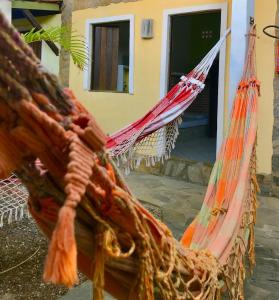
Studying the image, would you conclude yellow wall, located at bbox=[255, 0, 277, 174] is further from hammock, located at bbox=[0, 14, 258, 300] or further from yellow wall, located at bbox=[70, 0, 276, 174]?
hammock, located at bbox=[0, 14, 258, 300]

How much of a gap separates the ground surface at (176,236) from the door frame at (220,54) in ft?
2.46

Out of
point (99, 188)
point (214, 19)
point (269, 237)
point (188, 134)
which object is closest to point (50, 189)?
point (99, 188)

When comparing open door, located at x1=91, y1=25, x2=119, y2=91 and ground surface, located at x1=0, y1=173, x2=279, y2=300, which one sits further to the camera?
open door, located at x1=91, y1=25, x2=119, y2=91

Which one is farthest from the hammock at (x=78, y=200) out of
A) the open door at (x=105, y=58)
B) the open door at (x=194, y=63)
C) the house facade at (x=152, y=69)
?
the open door at (x=105, y=58)

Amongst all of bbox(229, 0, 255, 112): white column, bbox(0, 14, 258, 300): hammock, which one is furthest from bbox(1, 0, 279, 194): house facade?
bbox(0, 14, 258, 300): hammock

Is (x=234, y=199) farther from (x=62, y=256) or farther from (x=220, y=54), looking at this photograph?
(x=220, y=54)

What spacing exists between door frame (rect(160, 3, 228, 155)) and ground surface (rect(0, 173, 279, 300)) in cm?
75

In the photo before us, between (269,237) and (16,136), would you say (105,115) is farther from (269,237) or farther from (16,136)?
(16,136)

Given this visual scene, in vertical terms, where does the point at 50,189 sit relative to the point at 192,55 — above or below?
below

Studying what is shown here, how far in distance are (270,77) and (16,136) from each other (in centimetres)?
335

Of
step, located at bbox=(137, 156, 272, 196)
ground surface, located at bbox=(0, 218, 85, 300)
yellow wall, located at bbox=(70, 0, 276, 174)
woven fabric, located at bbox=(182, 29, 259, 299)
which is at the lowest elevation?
ground surface, located at bbox=(0, 218, 85, 300)

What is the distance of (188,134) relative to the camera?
5562 mm

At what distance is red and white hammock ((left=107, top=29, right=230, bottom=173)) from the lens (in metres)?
2.69

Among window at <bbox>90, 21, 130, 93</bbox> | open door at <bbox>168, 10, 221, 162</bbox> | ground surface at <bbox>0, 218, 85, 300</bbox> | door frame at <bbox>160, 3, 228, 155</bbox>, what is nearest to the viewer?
ground surface at <bbox>0, 218, 85, 300</bbox>
